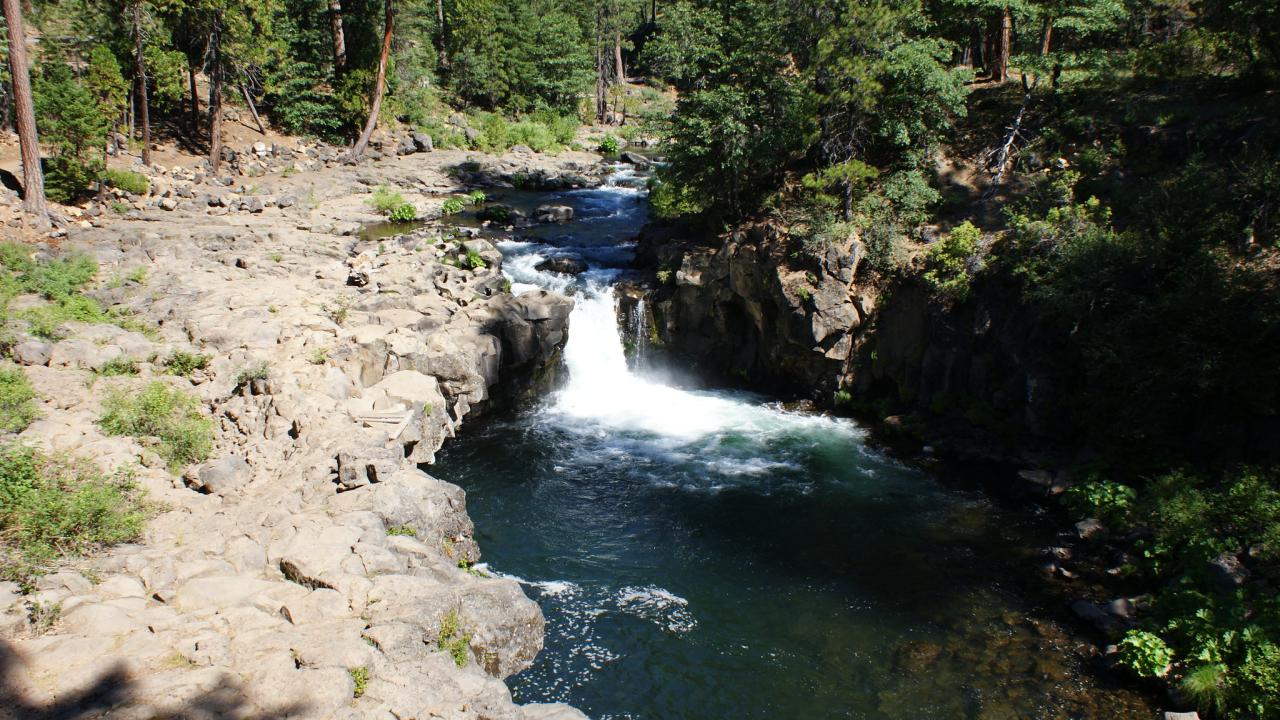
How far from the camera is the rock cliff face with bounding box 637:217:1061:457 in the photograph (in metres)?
16.0

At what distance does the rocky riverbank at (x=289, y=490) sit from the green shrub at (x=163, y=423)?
258 millimetres

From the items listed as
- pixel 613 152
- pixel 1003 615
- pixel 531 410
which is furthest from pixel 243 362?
pixel 613 152

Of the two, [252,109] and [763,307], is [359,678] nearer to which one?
[763,307]

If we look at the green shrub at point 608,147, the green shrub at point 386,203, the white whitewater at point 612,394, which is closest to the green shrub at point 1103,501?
the white whitewater at point 612,394

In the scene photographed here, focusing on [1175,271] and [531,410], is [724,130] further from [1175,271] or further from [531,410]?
[1175,271]

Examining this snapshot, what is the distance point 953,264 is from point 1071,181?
3.36 m

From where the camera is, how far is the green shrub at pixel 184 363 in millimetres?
12883

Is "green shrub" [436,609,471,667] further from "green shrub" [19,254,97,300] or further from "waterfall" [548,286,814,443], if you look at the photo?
"green shrub" [19,254,97,300]

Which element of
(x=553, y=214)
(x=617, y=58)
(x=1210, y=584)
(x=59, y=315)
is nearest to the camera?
(x=1210, y=584)

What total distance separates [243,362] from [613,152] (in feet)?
115

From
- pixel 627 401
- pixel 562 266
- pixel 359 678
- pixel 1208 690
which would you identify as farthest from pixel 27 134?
pixel 1208 690

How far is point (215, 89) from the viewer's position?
28.2 meters

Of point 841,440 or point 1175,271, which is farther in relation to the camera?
point 841,440

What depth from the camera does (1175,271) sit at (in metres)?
13.9
